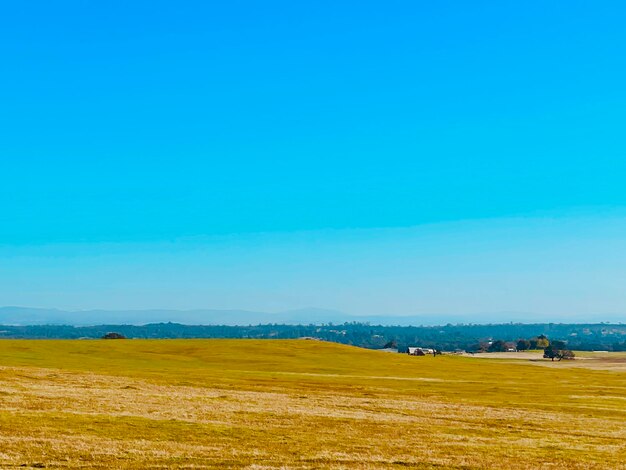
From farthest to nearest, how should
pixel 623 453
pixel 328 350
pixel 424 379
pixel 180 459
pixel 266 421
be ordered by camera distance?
1. pixel 328 350
2. pixel 424 379
3. pixel 266 421
4. pixel 623 453
5. pixel 180 459

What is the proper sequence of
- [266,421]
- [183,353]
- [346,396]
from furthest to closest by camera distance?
[183,353] < [346,396] < [266,421]

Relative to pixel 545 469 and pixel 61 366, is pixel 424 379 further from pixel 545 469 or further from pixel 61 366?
pixel 545 469

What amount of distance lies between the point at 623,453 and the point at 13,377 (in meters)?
53.9

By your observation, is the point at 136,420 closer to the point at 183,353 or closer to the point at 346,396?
the point at 346,396

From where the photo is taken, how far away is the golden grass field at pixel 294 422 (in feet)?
104

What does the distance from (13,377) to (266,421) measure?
33.3m

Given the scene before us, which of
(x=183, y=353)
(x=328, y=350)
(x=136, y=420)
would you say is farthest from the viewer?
(x=328, y=350)

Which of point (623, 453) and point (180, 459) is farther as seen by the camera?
point (623, 453)

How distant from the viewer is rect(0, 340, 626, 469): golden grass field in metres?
31.7

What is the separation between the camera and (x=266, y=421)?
43781mm

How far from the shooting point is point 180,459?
99.6 feet

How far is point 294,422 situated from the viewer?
43750mm

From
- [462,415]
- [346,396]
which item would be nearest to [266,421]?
[462,415]

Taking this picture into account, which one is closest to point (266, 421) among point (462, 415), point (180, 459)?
point (180, 459)
